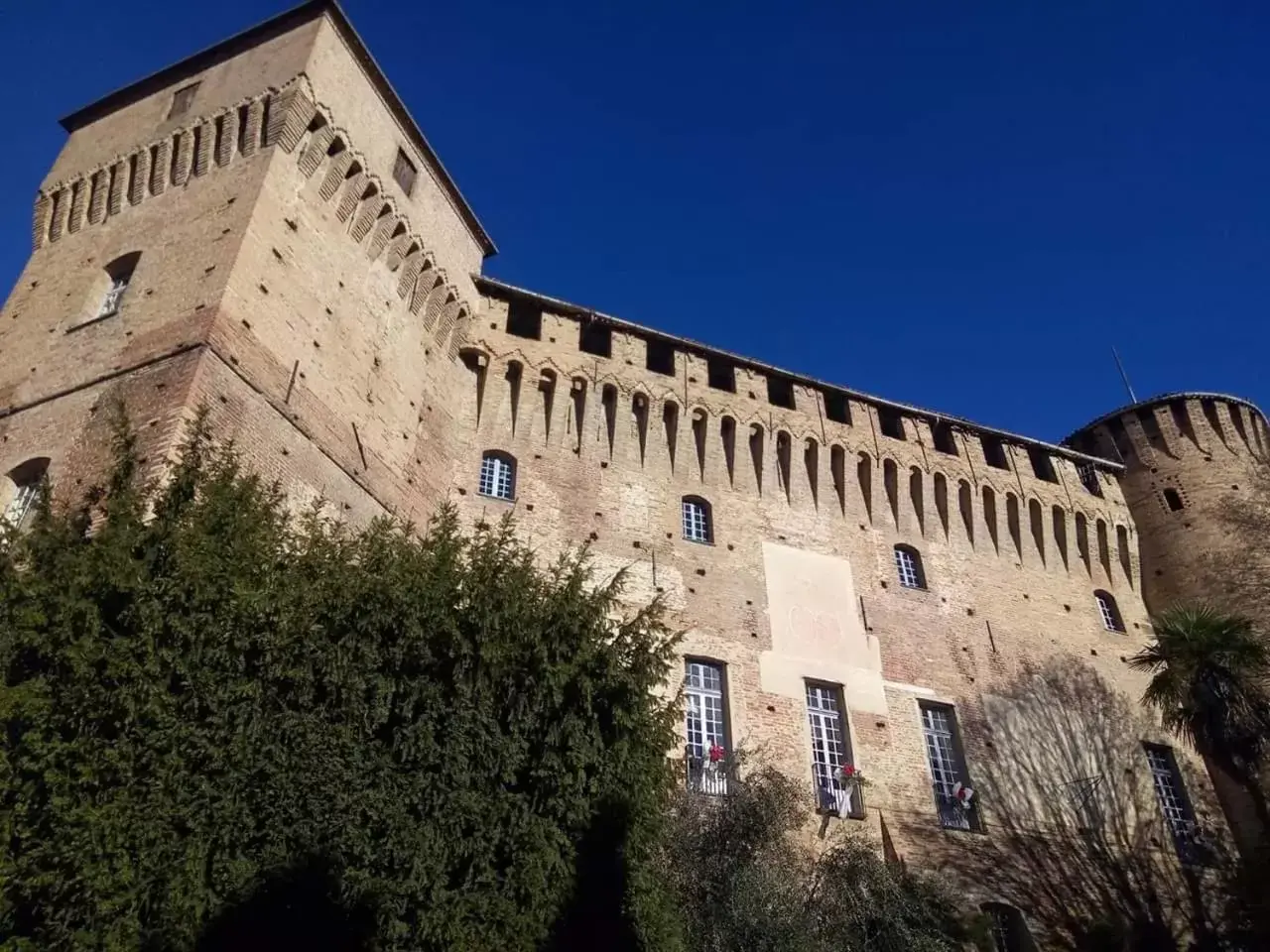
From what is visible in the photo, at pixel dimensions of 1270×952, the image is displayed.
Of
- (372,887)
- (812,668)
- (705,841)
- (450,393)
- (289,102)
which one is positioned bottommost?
(372,887)

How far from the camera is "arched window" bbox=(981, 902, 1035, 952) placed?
14078mm

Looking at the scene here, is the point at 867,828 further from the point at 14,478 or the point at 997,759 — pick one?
the point at 14,478

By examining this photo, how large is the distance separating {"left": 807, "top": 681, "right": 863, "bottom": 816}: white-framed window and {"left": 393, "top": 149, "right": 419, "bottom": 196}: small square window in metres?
10.5

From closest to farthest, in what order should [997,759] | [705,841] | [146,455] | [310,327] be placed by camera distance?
1. [146,455]
2. [705,841]
3. [310,327]
4. [997,759]

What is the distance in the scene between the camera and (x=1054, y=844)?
15.4 meters

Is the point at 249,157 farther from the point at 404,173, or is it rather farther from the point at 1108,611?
the point at 1108,611

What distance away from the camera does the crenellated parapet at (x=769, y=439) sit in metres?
17.1

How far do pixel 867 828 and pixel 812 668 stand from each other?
2591mm

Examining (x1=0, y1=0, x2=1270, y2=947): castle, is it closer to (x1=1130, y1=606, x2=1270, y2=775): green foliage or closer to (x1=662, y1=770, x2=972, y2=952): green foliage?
(x1=662, y1=770, x2=972, y2=952): green foliage

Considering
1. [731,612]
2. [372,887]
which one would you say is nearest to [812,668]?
[731,612]

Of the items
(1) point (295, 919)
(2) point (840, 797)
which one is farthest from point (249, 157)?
(2) point (840, 797)

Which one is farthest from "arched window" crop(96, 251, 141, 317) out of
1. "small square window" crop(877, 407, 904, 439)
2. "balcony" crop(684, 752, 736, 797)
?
"small square window" crop(877, 407, 904, 439)

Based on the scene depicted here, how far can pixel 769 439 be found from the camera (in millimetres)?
18141

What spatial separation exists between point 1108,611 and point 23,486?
62.4 ft
